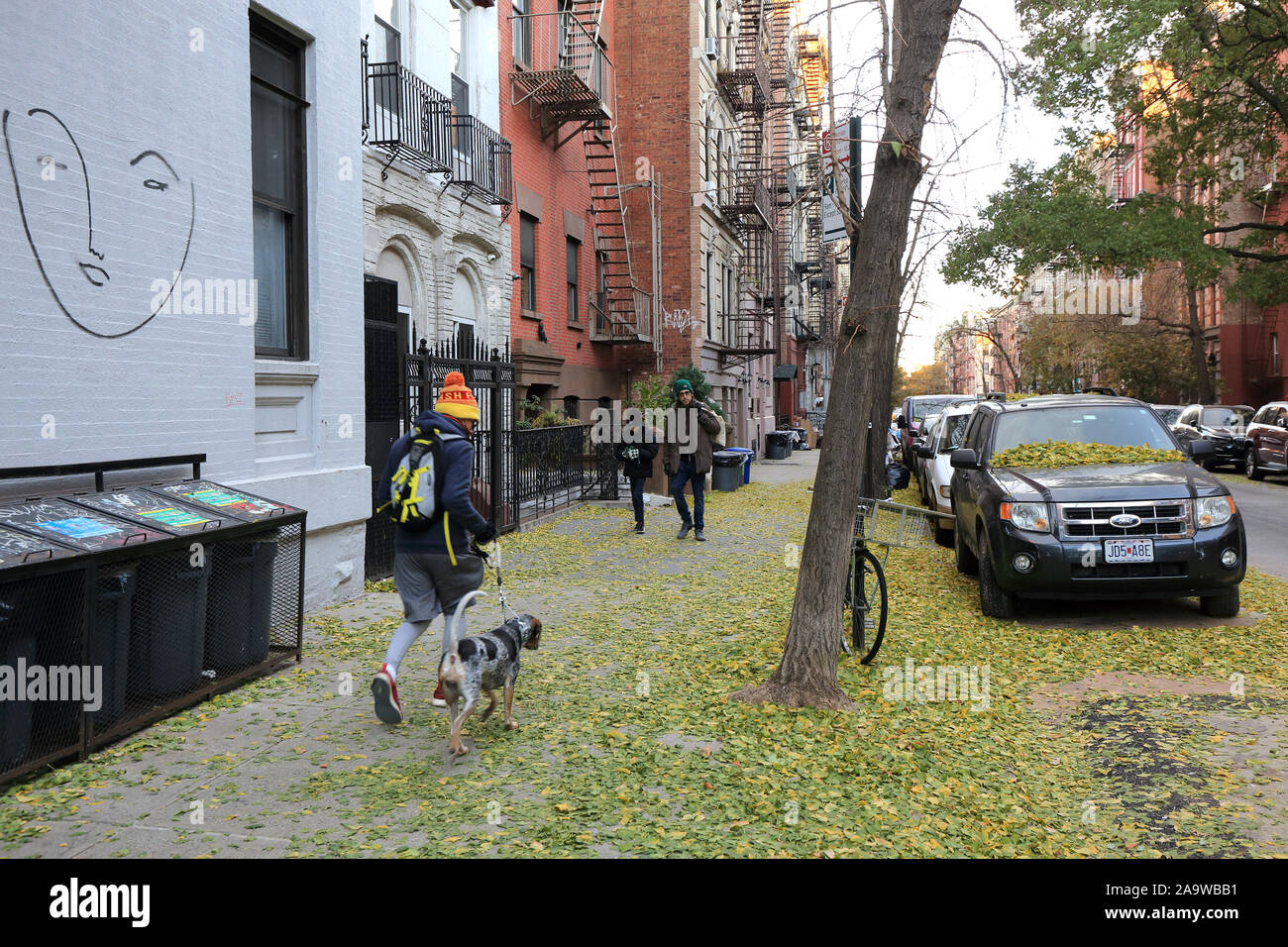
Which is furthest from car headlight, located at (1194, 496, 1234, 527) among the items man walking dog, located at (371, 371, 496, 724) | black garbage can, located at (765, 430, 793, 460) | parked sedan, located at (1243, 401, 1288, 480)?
black garbage can, located at (765, 430, 793, 460)

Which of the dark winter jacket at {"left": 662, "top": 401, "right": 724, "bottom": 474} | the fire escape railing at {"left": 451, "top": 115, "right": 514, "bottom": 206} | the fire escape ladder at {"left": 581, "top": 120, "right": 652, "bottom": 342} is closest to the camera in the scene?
the dark winter jacket at {"left": 662, "top": 401, "right": 724, "bottom": 474}

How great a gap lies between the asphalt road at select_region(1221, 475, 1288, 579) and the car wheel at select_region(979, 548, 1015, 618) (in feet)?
14.1

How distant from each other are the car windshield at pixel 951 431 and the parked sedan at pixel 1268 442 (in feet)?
37.9

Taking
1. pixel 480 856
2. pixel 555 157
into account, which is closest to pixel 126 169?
pixel 480 856

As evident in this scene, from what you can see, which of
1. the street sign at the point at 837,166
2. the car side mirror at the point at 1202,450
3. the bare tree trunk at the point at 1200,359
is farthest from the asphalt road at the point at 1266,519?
the bare tree trunk at the point at 1200,359

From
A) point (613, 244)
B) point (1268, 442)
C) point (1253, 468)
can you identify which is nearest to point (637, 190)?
point (613, 244)

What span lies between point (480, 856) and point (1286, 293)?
1292 inches

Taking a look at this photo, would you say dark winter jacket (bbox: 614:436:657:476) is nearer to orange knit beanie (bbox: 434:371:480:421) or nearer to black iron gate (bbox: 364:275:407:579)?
black iron gate (bbox: 364:275:407:579)

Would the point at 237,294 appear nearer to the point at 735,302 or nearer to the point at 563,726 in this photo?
the point at 563,726

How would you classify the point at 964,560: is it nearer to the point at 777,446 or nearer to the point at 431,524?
the point at 431,524

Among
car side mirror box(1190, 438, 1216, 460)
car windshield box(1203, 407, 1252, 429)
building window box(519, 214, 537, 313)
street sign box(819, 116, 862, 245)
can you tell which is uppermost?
building window box(519, 214, 537, 313)

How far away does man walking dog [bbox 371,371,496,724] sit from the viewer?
5.66 metres

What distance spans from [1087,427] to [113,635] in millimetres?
8845
